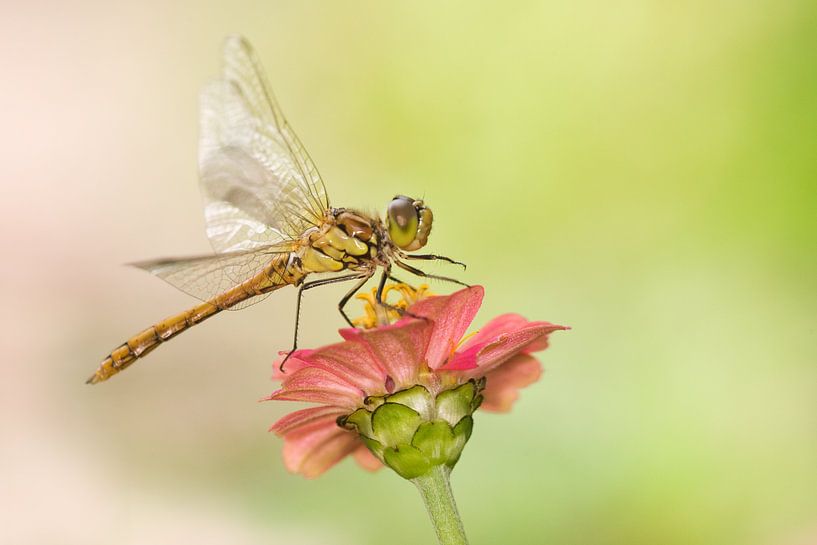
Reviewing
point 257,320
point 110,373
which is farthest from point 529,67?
point 110,373

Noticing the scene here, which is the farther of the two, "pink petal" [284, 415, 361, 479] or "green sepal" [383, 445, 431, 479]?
"pink petal" [284, 415, 361, 479]

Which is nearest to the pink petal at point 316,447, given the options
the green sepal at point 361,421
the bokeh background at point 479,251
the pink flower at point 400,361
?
the pink flower at point 400,361

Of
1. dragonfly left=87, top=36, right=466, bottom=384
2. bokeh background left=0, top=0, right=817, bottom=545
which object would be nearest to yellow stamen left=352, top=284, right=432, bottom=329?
dragonfly left=87, top=36, right=466, bottom=384

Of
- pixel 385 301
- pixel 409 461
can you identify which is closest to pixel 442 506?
pixel 409 461

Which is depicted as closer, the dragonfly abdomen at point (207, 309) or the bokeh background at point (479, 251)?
the dragonfly abdomen at point (207, 309)

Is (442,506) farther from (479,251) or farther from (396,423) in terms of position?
(479,251)

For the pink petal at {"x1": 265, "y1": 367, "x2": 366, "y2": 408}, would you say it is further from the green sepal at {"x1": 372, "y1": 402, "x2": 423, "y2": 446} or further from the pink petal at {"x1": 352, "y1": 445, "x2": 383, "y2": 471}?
the pink petal at {"x1": 352, "y1": 445, "x2": 383, "y2": 471}

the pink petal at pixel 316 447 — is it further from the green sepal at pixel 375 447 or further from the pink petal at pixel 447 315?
the pink petal at pixel 447 315

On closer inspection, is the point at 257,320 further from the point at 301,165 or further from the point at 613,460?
the point at 301,165
